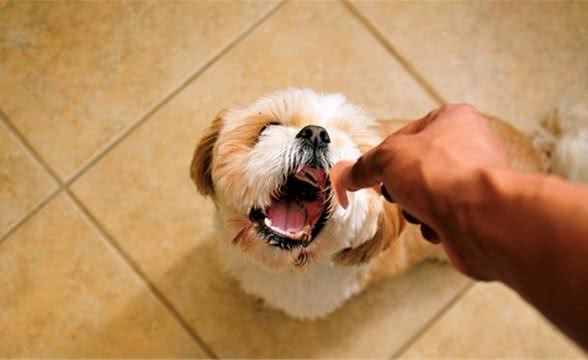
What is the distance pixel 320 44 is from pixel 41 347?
849mm

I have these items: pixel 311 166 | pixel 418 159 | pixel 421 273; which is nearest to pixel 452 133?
pixel 418 159

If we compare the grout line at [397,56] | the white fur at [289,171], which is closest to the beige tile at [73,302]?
the white fur at [289,171]

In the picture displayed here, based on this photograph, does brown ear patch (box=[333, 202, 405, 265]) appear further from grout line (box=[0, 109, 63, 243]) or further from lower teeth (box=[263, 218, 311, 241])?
grout line (box=[0, 109, 63, 243])

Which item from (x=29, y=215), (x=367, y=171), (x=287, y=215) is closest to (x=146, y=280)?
(x=29, y=215)

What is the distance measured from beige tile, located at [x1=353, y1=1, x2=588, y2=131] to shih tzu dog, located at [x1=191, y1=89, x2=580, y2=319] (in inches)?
20.0

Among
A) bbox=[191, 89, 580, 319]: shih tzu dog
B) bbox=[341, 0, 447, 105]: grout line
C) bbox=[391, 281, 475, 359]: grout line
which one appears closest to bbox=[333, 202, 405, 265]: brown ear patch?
bbox=[191, 89, 580, 319]: shih tzu dog

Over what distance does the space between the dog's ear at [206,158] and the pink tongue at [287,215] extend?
0.35 feet

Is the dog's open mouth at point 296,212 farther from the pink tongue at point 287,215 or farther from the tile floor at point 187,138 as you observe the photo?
the tile floor at point 187,138

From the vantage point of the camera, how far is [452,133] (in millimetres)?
561

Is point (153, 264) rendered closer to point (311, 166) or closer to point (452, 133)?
point (311, 166)

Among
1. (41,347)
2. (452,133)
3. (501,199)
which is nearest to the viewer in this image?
(501,199)

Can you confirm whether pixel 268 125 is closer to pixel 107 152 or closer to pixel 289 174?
pixel 289 174

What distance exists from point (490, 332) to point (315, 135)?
702 mm

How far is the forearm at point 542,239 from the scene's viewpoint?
41 cm
